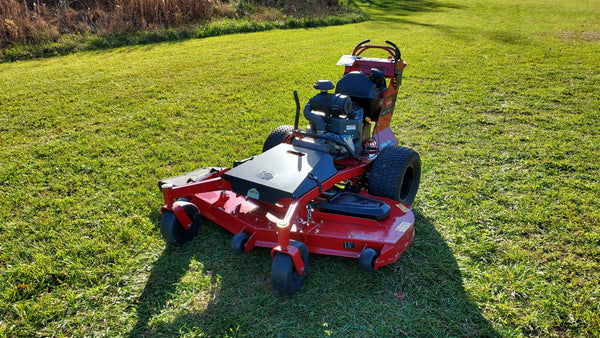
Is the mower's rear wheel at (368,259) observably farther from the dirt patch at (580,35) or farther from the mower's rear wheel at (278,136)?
the dirt patch at (580,35)

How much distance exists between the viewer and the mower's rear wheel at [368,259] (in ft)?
11.1

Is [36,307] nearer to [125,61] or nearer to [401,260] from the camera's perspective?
[401,260]

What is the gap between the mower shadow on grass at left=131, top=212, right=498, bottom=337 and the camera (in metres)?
3.14

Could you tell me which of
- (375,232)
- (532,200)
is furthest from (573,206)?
(375,232)

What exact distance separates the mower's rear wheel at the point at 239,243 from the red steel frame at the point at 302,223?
0.14 ft

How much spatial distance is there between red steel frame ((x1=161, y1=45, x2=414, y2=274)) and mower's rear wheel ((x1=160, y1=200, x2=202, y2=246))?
0.06 meters

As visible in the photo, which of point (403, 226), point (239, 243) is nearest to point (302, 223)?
point (239, 243)

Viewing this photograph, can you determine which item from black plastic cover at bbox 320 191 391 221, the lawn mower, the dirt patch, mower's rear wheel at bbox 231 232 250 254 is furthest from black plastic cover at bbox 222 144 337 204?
the dirt patch

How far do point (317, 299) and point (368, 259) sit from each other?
0.56 metres

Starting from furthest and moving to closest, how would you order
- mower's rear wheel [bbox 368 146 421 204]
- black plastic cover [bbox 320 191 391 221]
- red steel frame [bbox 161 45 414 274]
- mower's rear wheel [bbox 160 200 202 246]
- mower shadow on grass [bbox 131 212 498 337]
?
1. mower's rear wheel [bbox 368 146 421 204]
2. mower's rear wheel [bbox 160 200 202 246]
3. black plastic cover [bbox 320 191 391 221]
4. red steel frame [bbox 161 45 414 274]
5. mower shadow on grass [bbox 131 212 498 337]

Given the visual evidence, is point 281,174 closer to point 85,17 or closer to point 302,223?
point 302,223

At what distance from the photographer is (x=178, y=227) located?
3.99 meters

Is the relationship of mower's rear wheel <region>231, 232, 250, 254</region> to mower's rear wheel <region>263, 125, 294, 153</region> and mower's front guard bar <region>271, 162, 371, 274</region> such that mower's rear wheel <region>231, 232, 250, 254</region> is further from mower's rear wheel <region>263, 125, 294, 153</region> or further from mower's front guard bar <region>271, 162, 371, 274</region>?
mower's rear wheel <region>263, 125, 294, 153</region>

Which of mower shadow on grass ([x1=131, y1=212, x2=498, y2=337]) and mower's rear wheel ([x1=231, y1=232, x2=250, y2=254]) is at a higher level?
mower's rear wheel ([x1=231, y1=232, x2=250, y2=254])
